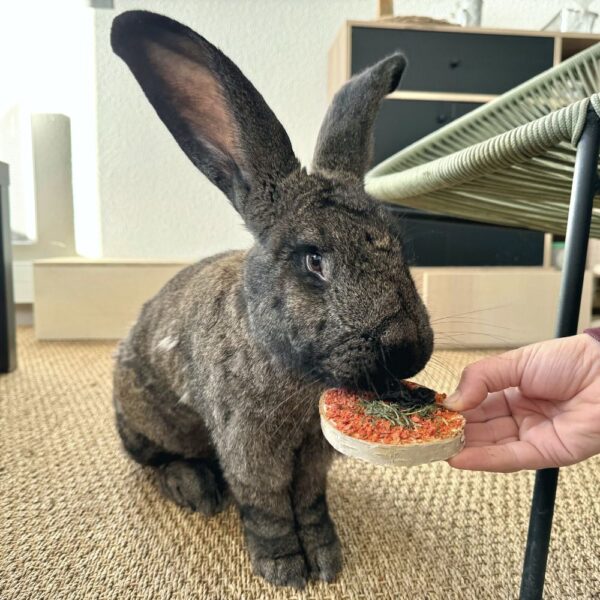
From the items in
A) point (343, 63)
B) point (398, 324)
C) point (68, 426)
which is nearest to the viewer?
point (398, 324)

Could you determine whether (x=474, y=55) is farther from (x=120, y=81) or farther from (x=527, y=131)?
(x=527, y=131)

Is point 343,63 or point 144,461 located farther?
point 343,63

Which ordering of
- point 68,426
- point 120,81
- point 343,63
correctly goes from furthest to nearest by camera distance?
point 120,81 < point 343,63 < point 68,426

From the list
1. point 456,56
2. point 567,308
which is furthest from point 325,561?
point 456,56

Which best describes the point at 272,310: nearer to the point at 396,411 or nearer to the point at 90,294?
the point at 396,411

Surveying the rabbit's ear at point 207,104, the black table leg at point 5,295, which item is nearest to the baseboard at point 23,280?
the black table leg at point 5,295

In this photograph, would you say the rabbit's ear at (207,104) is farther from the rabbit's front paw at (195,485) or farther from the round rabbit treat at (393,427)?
the rabbit's front paw at (195,485)

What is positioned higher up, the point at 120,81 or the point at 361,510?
the point at 120,81

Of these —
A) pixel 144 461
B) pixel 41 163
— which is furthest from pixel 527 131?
pixel 41 163
